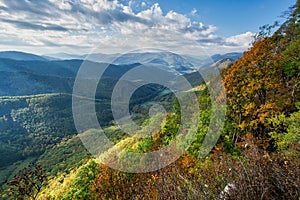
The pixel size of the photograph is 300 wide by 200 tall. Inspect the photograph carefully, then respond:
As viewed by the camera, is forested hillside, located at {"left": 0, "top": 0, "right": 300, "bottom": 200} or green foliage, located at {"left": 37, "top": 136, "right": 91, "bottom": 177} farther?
green foliage, located at {"left": 37, "top": 136, "right": 91, "bottom": 177}

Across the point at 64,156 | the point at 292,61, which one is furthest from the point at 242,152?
the point at 64,156

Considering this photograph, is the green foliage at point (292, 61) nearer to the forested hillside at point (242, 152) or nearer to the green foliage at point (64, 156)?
the forested hillside at point (242, 152)

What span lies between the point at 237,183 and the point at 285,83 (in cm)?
1646

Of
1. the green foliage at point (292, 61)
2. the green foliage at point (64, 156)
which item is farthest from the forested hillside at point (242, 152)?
the green foliage at point (64, 156)

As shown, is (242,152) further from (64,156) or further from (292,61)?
(64,156)

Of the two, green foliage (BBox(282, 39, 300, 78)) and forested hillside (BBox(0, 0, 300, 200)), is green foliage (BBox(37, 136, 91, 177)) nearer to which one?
forested hillside (BBox(0, 0, 300, 200))

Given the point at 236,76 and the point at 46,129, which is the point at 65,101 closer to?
the point at 46,129

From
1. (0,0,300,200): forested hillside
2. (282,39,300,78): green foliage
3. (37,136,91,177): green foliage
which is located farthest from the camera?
(37,136,91,177): green foliage

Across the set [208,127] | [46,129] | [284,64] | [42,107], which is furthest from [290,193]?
[42,107]

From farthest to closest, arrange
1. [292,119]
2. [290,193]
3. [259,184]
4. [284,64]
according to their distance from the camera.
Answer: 1. [284,64]
2. [292,119]
3. [259,184]
4. [290,193]

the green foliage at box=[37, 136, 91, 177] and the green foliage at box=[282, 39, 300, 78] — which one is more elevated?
the green foliage at box=[282, 39, 300, 78]

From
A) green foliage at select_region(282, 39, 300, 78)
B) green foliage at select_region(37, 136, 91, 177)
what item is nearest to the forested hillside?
green foliage at select_region(282, 39, 300, 78)

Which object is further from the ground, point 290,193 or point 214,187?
point 290,193

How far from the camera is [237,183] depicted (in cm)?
396
